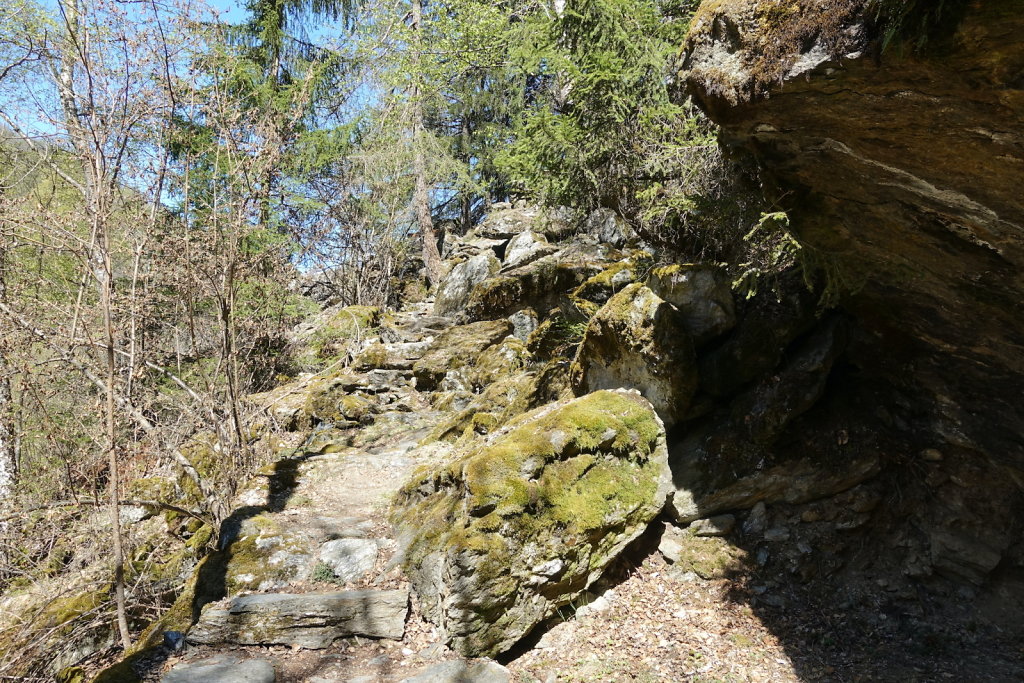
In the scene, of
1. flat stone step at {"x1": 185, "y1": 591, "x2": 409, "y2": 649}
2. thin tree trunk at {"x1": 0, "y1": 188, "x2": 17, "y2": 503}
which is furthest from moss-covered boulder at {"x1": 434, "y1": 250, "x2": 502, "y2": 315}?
flat stone step at {"x1": 185, "y1": 591, "x2": 409, "y2": 649}

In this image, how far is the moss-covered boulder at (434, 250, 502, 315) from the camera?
1347 centimetres

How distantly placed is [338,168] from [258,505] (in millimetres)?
12654

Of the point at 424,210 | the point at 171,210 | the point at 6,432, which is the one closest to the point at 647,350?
the point at 171,210

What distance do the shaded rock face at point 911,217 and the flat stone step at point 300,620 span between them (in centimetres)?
298

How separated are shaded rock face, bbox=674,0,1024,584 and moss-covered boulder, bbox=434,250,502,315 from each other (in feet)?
26.7

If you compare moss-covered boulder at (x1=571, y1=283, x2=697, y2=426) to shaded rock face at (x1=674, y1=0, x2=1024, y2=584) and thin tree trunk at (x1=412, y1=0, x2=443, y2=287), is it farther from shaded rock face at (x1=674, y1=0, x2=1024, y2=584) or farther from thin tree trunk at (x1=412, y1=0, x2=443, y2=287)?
thin tree trunk at (x1=412, y1=0, x2=443, y2=287)

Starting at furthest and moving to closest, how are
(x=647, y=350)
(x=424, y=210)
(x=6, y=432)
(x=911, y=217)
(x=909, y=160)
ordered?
(x=424, y=210) → (x=6, y=432) → (x=647, y=350) → (x=911, y=217) → (x=909, y=160)

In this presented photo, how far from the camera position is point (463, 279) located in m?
13.8

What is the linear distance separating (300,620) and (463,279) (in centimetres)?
974

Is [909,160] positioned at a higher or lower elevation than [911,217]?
higher

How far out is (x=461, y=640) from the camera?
4.48m

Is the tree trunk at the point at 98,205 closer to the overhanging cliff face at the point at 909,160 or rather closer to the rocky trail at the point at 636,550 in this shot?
the rocky trail at the point at 636,550

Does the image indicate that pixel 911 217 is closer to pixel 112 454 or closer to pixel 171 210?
pixel 112 454

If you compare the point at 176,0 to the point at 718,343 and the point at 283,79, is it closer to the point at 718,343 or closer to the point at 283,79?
the point at 718,343
